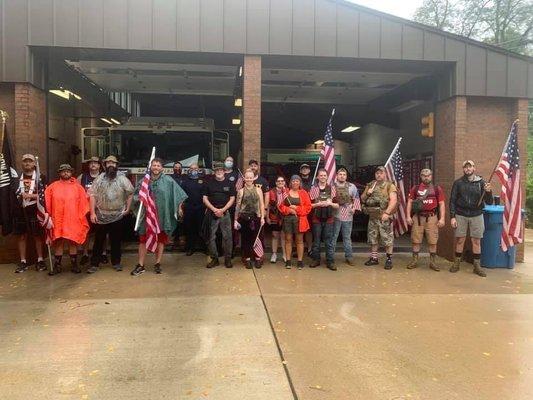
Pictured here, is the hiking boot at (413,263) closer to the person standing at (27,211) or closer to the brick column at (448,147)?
the brick column at (448,147)

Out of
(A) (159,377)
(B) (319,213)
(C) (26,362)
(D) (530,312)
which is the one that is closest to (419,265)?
(B) (319,213)

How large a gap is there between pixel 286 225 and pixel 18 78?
5298 millimetres

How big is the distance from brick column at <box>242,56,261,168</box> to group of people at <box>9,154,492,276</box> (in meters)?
0.50

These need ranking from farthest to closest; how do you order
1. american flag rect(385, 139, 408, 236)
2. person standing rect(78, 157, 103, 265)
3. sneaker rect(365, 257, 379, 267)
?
american flag rect(385, 139, 408, 236) < sneaker rect(365, 257, 379, 267) < person standing rect(78, 157, 103, 265)

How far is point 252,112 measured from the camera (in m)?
9.34

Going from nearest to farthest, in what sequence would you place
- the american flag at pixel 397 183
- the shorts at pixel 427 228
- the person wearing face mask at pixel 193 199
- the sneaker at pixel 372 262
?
the shorts at pixel 427 228
the sneaker at pixel 372 262
the person wearing face mask at pixel 193 199
the american flag at pixel 397 183

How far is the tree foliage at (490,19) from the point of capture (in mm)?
30836

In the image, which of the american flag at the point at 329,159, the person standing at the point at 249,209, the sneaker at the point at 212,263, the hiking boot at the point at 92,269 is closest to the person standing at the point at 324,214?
the american flag at the point at 329,159

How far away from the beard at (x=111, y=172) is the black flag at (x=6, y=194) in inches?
60.9

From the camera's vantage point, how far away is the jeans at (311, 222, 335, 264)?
858 cm

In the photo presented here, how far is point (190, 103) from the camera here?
17.2 meters

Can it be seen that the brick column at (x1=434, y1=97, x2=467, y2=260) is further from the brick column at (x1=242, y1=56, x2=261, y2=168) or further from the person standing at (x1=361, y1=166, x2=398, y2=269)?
the brick column at (x1=242, y1=56, x2=261, y2=168)

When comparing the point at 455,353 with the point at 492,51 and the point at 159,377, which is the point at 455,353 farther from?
the point at 492,51

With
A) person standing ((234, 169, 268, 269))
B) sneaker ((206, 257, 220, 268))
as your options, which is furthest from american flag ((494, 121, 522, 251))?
sneaker ((206, 257, 220, 268))
